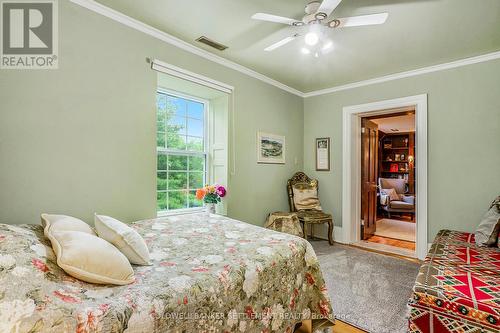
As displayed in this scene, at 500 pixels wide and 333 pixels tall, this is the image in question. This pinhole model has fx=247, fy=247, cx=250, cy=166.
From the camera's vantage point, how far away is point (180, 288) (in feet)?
3.72

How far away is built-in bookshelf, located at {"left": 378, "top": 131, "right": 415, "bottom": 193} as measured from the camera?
7.50 m

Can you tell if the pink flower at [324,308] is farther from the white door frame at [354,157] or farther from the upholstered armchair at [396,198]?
the upholstered armchair at [396,198]

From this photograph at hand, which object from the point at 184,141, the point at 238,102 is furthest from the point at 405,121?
the point at 184,141

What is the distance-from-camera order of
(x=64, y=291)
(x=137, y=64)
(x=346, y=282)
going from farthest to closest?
(x=346, y=282) → (x=137, y=64) → (x=64, y=291)

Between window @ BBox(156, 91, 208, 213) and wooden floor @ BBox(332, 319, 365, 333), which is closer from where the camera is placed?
wooden floor @ BBox(332, 319, 365, 333)

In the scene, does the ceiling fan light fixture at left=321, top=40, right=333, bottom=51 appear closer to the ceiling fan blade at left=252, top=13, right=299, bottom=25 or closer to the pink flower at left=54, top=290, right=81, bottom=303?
the ceiling fan blade at left=252, top=13, right=299, bottom=25

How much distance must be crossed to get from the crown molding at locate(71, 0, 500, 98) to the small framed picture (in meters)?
0.85

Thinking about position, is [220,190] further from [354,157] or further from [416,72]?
[416,72]

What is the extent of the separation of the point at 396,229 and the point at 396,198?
180 cm

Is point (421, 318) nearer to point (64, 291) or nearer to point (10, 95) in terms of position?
point (64, 291)

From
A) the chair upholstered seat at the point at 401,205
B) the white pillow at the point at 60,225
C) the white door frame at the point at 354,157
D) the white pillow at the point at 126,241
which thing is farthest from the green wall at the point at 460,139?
the white pillow at the point at 60,225

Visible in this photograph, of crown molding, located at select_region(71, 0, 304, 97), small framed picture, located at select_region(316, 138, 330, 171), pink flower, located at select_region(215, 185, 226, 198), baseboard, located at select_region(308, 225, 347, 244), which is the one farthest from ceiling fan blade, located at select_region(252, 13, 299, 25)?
baseboard, located at select_region(308, 225, 347, 244)

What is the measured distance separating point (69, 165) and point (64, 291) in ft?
4.47

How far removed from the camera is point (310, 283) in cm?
183
